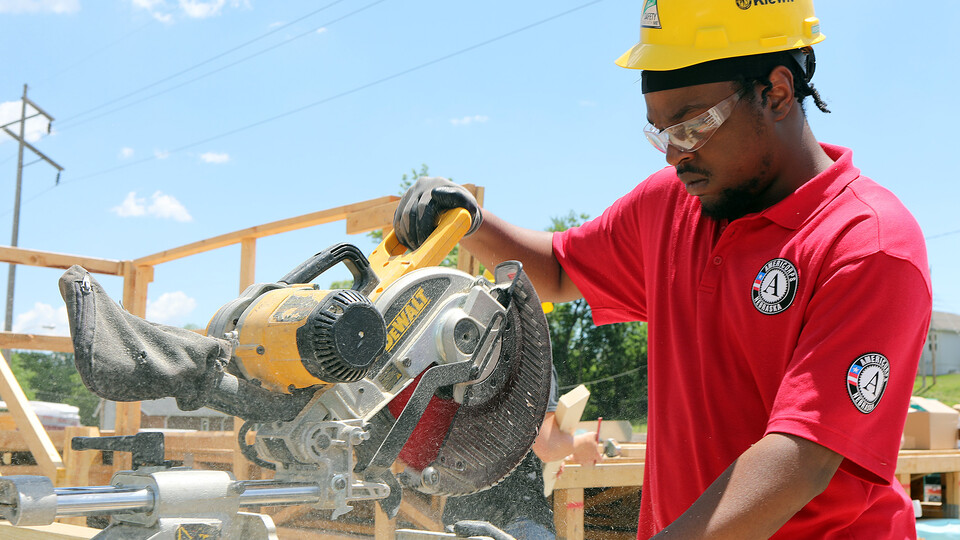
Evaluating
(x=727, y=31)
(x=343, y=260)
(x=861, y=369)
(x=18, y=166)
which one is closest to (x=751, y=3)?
(x=727, y=31)

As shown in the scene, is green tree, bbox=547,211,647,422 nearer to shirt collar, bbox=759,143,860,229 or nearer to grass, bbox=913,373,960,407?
grass, bbox=913,373,960,407

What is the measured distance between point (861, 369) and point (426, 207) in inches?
39.9

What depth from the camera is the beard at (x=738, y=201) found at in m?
1.57

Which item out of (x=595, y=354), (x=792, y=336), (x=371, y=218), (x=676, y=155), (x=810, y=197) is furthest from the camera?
(x=595, y=354)

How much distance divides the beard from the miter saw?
448mm

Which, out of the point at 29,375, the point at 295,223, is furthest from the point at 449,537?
the point at 29,375

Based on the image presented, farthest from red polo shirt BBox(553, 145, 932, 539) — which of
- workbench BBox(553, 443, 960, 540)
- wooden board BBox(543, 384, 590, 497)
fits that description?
workbench BBox(553, 443, 960, 540)

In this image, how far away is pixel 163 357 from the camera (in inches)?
50.5

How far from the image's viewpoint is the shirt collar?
147 cm

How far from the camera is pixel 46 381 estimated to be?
3038 cm

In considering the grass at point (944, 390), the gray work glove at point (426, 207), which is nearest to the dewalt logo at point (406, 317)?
the gray work glove at point (426, 207)

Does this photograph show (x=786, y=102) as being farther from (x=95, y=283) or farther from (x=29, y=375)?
(x=29, y=375)

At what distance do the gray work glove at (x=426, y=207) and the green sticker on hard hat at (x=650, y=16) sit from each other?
0.55 m

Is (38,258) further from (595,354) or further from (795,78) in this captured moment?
(595,354)
